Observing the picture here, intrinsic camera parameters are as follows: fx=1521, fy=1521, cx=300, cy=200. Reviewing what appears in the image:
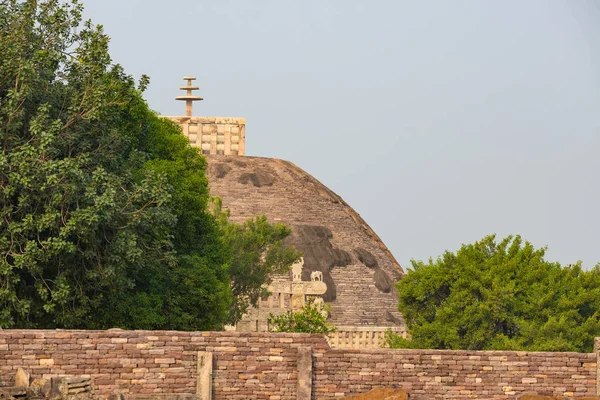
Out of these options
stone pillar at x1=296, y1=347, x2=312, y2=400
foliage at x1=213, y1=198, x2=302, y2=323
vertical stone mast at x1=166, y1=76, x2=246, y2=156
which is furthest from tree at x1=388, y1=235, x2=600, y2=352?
vertical stone mast at x1=166, y1=76, x2=246, y2=156

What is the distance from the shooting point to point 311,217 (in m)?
85.7

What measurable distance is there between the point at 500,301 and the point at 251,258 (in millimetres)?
14931

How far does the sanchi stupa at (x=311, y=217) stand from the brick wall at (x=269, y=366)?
4529 centimetres

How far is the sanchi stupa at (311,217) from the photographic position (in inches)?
3088

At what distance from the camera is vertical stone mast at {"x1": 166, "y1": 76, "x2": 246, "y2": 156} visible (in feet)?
280

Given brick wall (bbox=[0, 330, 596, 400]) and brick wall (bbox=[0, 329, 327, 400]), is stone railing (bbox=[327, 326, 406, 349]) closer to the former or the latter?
brick wall (bbox=[0, 330, 596, 400])

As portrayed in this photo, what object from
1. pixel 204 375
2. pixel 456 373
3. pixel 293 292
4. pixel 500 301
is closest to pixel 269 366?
pixel 204 375

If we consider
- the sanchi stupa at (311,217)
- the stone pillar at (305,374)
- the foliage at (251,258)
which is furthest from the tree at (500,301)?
the sanchi stupa at (311,217)

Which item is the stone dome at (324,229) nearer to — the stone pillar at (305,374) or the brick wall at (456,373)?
the brick wall at (456,373)

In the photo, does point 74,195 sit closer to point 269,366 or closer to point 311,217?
point 269,366

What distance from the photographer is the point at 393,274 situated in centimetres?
8394

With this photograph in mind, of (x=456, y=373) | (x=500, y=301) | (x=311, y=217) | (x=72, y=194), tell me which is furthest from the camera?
(x=311, y=217)

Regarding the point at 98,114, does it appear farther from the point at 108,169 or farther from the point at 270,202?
the point at 270,202

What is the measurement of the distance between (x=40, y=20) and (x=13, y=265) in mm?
5640
